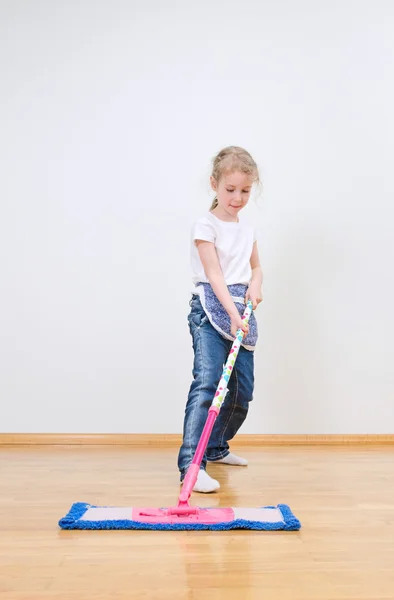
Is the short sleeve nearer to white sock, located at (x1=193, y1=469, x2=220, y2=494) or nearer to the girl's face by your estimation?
the girl's face

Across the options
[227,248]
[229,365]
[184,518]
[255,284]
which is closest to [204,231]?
[227,248]

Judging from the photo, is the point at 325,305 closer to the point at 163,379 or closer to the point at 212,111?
the point at 163,379

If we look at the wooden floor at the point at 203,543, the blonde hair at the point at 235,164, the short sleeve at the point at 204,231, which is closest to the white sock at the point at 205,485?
the wooden floor at the point at 203,543

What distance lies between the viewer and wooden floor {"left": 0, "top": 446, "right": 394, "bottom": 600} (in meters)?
0.94

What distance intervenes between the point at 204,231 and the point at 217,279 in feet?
0.43

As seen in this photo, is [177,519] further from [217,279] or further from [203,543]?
[217,279]

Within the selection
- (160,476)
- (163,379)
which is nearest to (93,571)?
(160,476)

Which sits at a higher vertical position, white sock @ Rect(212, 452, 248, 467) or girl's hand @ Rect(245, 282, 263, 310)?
girl's hand @ Rect(245, 282, 263, 310)

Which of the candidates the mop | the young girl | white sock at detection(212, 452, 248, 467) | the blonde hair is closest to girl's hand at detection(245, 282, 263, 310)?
the young girl

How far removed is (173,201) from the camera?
2383mm

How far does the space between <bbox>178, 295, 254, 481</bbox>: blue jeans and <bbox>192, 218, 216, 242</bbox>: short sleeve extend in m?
0.16

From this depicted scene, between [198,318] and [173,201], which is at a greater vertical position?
[173,201]

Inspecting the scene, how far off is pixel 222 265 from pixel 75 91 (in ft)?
2.98

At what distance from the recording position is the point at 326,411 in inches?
93.5
